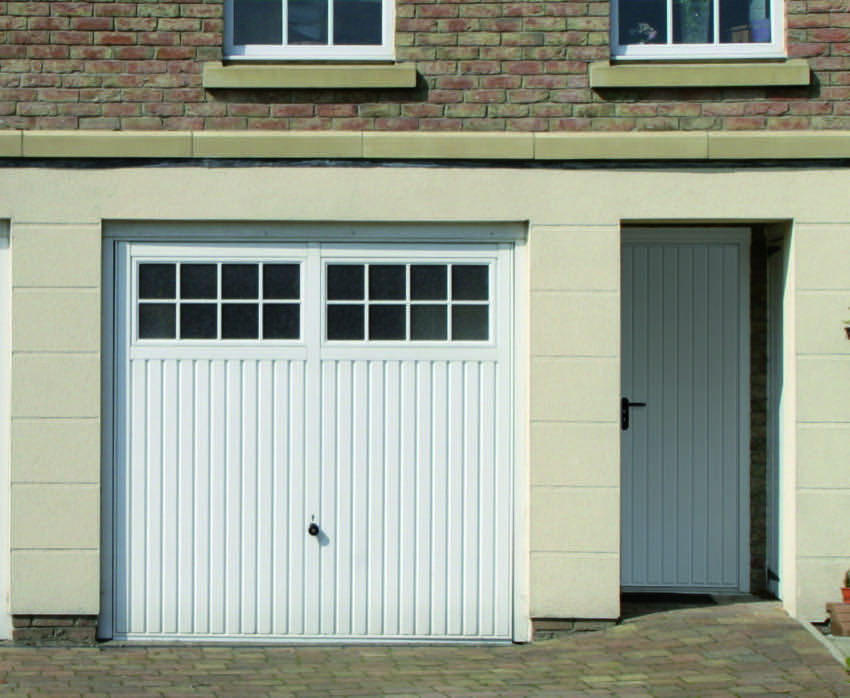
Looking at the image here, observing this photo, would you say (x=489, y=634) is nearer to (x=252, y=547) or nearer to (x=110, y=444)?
(x=252, y=547)

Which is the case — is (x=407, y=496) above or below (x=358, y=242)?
below

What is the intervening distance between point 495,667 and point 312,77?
364 cm

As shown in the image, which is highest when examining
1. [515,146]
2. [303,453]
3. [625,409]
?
[515,146]

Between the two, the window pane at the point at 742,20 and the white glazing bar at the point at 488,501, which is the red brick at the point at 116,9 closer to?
the white glazing bar at the point at 488,501

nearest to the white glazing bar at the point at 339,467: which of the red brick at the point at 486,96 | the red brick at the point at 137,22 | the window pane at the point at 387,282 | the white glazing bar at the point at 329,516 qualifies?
the white glazing bar at the point at 329,516

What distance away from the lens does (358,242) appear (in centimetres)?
842

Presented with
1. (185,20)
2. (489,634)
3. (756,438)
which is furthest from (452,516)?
(185,20)

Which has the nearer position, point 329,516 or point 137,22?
point 137,22

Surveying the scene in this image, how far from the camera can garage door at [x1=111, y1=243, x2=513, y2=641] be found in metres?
8.38

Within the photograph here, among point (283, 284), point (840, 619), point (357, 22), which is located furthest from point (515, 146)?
point (840, 619)

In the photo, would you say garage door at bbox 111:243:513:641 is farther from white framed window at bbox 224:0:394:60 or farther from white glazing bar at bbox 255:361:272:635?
white framed window at bbox 224:0:394:60

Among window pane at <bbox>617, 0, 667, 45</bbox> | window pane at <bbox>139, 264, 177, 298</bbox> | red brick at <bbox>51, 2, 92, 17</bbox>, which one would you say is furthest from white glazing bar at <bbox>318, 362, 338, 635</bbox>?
window pane at <bbox>617, 0, 667, 45</bbox>

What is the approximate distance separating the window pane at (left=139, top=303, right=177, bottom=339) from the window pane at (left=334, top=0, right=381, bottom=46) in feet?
6.40

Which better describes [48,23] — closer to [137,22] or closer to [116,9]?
[116,9]
